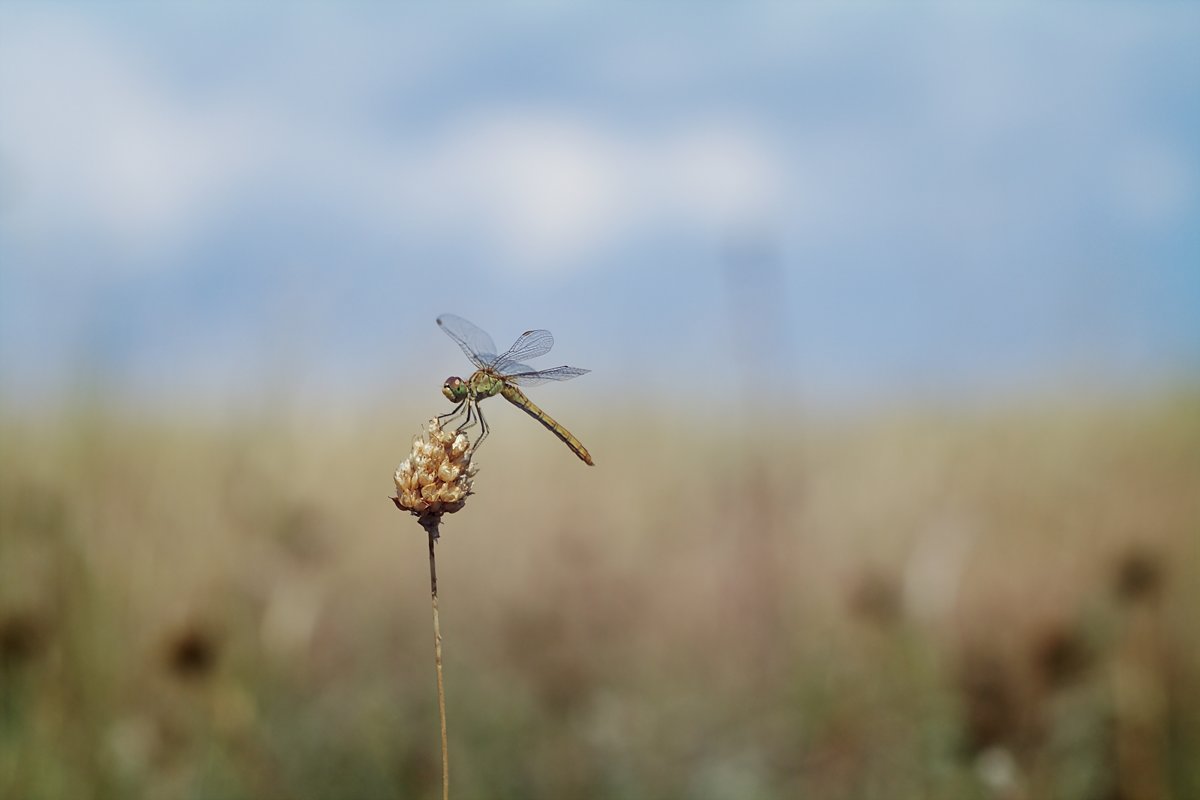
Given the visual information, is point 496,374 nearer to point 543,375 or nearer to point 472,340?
point 472,340

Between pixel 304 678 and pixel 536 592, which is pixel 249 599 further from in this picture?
pixel 536 592

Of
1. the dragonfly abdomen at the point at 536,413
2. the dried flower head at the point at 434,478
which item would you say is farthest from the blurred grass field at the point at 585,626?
the dried flower head at the point at 434,478

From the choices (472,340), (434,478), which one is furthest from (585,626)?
(434,478)

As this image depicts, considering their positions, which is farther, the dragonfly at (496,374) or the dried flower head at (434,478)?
the dragonfly at (496,374)

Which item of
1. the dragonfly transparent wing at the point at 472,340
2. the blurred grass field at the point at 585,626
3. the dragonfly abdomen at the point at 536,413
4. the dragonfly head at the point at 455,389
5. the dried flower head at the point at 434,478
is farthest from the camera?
the blurred grass field at the point at 585,626

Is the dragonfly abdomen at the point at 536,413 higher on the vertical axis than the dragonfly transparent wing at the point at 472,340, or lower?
lower

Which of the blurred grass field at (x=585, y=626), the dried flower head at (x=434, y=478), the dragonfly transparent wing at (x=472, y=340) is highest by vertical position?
the dragonfly transparent wing at (x=472, y=340)

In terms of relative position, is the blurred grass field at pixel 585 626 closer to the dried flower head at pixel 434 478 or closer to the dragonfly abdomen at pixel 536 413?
the dragonfly abdomen at pixel 536 413

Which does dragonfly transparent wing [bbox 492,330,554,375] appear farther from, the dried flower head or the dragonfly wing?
the dried flower head
